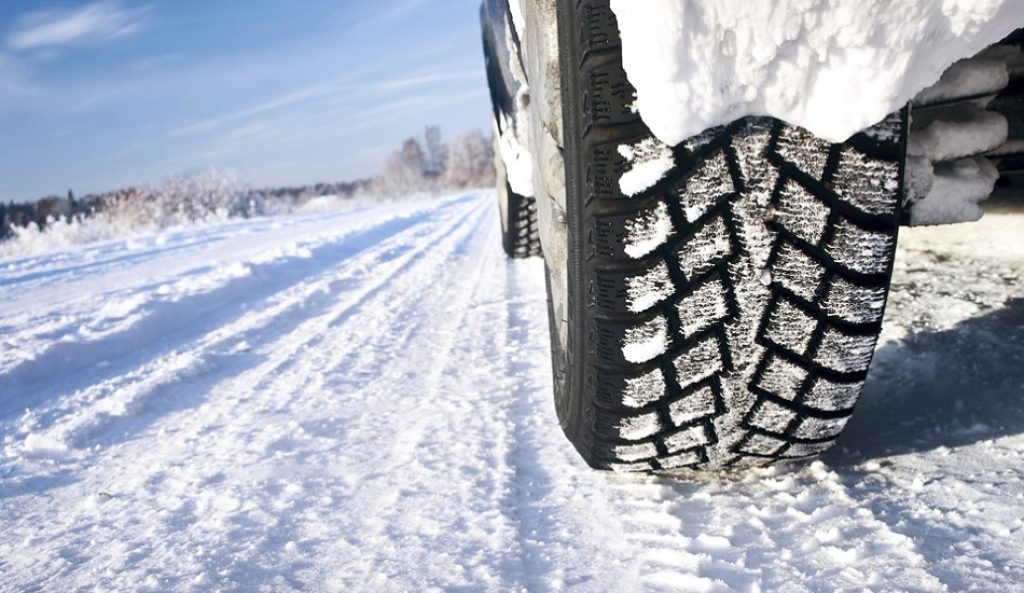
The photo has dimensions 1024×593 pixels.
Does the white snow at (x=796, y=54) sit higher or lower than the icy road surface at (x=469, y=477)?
higher

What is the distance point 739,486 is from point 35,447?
1868mm

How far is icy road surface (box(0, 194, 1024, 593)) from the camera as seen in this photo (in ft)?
3.26

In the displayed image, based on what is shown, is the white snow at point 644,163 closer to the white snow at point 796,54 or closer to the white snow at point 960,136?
the white snow at point 796,54

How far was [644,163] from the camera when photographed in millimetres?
932

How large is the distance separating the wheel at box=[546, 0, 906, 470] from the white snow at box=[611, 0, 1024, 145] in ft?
0.13

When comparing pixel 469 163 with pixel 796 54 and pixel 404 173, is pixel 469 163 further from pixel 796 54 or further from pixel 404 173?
pixel 796 54

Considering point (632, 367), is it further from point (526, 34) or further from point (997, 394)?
point (997, 394)

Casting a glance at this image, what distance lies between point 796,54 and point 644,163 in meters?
0.24

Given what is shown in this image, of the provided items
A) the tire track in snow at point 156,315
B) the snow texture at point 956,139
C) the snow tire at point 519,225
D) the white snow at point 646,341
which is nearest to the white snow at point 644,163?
the white snow at point 646,341

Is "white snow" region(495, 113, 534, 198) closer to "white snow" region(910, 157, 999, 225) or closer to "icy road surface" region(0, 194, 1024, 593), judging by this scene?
"icy road surface" region(0, 194, 1024, 593)

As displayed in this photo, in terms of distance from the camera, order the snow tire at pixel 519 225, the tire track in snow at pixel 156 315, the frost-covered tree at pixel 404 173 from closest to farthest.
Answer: the tire track in snow at pixel 156 315 < the snow tire at pixel 519 225 < the frost-covered tree at pixel 404 173

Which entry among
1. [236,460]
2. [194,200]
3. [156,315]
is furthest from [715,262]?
[194,200]

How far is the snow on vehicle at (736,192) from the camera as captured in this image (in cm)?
85

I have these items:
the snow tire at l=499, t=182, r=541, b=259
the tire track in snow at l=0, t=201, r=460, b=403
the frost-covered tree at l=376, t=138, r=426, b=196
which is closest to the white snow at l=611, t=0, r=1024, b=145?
the tire track in snow at l=0, t=201, r=460, b=403
